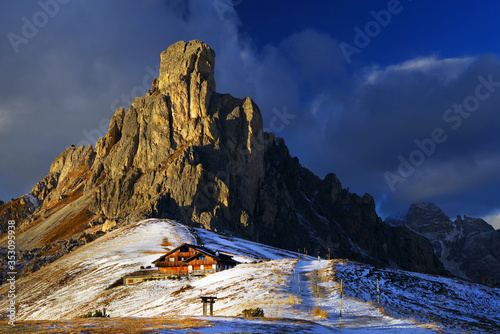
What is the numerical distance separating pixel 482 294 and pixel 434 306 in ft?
32.7

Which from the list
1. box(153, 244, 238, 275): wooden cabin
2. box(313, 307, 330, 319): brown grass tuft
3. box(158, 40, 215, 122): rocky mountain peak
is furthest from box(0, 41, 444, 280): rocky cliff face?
box(313, 307, 330, 319): brown grass tuft

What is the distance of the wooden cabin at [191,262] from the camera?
6944 cm

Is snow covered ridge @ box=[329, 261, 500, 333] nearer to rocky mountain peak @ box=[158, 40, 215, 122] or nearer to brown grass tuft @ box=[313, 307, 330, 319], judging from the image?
brown grass tuft @ box=[313, 307, 330, 319]

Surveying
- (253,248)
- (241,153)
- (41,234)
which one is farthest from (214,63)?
(253,248)

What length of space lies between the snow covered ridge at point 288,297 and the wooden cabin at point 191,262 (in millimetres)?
5675

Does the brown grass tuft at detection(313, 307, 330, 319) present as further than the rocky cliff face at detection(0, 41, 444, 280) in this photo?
No

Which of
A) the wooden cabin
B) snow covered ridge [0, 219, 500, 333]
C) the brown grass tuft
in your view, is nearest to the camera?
snow covered ridge [0, 219, 500, 333]

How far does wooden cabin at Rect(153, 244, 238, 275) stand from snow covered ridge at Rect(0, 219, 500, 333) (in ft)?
18.6

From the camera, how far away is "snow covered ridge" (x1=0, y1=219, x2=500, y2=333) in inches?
1200

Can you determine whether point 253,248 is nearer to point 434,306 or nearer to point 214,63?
point 434,306

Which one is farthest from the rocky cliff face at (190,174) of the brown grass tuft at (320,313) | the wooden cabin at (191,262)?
the brown grass tuft at (320,313)

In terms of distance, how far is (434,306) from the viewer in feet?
125

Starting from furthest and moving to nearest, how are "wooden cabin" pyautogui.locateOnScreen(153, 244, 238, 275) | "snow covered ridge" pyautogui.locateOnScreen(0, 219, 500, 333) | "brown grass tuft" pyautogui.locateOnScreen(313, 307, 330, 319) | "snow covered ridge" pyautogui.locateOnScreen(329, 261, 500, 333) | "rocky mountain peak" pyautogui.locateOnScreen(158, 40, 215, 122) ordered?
1. "rocky mountain peak" pyautogui.locateOnScreen(158, 40, 215, 122)
2. "wooden cabin" pyautogui.locateOnScreen(153, 244, 238, 275)
3. "snow covered ridge" pyautogui.locateOnScreen(329, 261, 500, 333)
4. "brown grass tuft" pyautogui.locateOnScreen(313, 307, 330, 319)
5. "snow covered ridge" pyautogui.locateOnScreen(0, 219, 500, 333)

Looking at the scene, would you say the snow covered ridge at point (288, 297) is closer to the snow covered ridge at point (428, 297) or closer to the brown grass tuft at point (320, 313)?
the snow covered ridge at point (428, 297)
